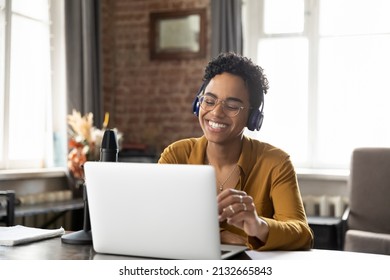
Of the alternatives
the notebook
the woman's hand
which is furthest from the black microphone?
the woman's hand

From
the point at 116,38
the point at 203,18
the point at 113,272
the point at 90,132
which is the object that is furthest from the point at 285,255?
the point at 116,38

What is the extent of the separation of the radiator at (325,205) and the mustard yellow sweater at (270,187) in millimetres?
2691

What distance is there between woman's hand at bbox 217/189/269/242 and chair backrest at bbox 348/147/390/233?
2.56 metres

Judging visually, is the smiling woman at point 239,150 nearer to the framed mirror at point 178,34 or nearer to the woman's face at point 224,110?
the woman's face at point 224,110

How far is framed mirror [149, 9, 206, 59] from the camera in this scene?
527 centimetres

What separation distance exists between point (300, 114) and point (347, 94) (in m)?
0.41

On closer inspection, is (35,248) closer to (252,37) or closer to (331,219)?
(331,219)


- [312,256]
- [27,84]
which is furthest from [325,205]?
[312,256]

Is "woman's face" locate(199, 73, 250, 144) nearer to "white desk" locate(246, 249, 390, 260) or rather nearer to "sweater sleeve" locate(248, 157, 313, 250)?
"sweater sleeve" locate(248, 157, 313, 250)

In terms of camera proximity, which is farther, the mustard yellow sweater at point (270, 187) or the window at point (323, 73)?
the window at point (323, 73)

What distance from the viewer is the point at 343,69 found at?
15.8ft

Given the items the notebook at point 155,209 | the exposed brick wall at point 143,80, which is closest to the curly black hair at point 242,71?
the notebook at point 155,209

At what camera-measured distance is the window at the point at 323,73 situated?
474 centimetres

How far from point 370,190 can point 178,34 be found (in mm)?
2253
